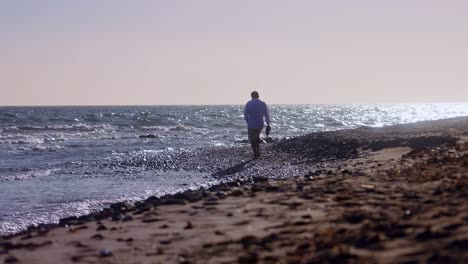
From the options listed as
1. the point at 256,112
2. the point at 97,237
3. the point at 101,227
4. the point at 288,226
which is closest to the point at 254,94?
the point at 256,112

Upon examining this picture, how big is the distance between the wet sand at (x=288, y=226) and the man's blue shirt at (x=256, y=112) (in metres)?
7.24

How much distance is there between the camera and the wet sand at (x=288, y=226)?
4.80m

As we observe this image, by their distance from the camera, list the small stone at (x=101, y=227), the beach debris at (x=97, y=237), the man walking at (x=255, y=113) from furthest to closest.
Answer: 1. the man walking at (x=255, y=113)
2. the small stone at (x=101, y=227)
3. the beach debris at (x=97, y=237)

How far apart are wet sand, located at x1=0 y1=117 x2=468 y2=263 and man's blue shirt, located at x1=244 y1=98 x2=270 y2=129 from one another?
23.7ft

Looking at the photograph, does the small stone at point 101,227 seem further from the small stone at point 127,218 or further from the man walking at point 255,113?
the man walking at point 255,113

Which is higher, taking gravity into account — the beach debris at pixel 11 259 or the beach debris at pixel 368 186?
the beach debris at pixel 368 186

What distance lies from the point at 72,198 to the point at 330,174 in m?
5.19

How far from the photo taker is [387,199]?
665 centimetres

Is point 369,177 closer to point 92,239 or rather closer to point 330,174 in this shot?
point 330,174

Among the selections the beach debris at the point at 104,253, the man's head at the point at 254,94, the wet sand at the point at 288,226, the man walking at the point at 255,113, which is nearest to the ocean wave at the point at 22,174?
the man walking at the point at 255,113

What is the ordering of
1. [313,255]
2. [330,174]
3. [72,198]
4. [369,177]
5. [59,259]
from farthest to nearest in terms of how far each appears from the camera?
[72,198] < [330,174] < [369,177] < [59,259] < [313,255]

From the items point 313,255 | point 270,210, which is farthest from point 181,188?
point 313,255

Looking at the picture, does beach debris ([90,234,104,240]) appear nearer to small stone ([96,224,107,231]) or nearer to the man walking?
small stone ([96,224,107,231])

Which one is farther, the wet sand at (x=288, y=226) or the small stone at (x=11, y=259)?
the small stone at (x=11, y=259)
